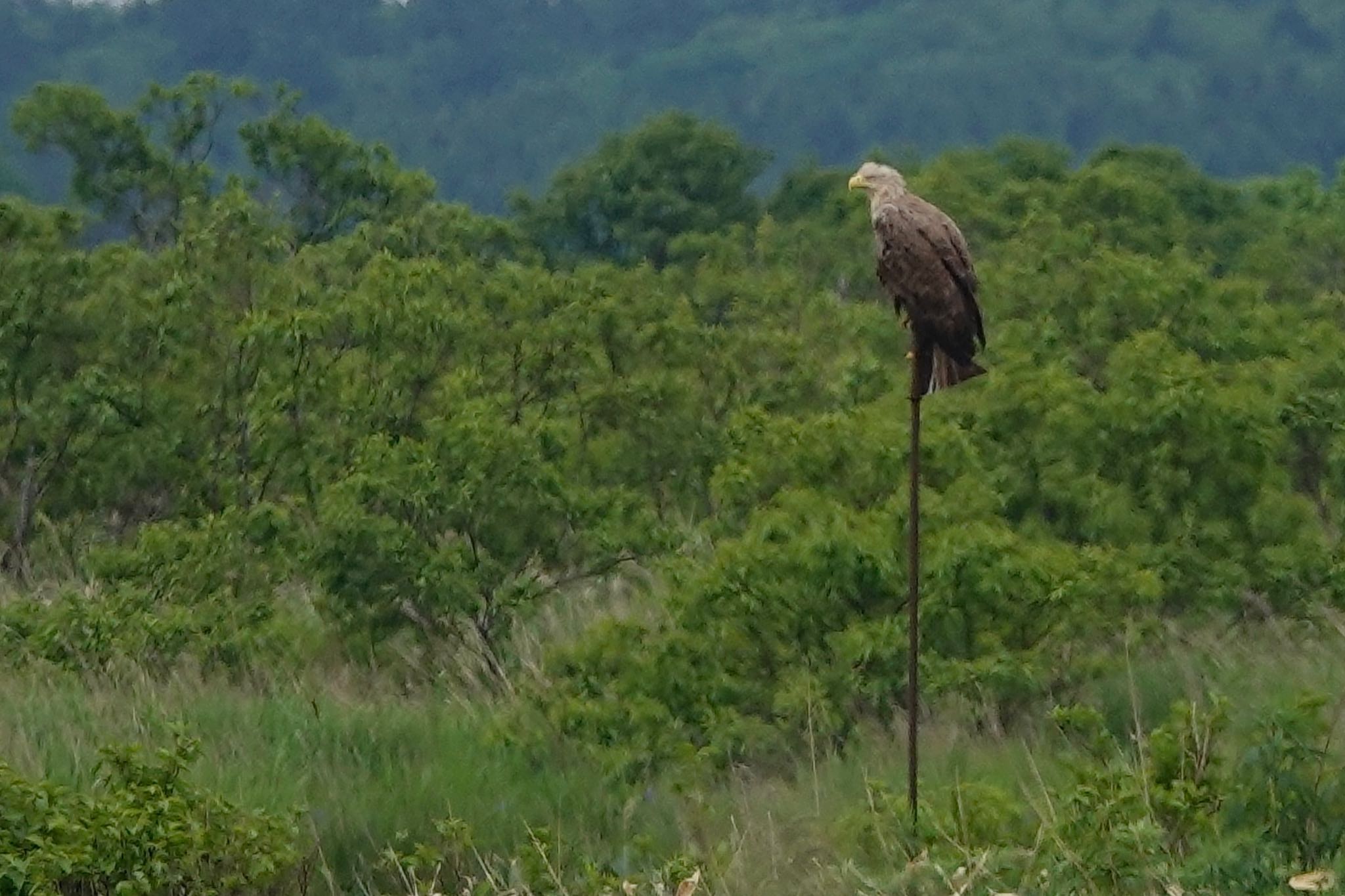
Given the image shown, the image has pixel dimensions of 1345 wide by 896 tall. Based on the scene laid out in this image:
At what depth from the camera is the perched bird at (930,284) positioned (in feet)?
20.4

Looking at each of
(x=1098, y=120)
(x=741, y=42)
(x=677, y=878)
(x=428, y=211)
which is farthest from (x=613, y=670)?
(x=741, y=42)

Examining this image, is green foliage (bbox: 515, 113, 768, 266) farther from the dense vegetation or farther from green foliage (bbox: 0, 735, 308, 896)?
green foliage (bbox: 0, 735, 308, 896)

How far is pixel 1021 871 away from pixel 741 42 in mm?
137080

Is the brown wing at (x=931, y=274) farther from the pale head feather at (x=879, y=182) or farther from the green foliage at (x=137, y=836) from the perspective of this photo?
the green foliage at (x=137, y=836)

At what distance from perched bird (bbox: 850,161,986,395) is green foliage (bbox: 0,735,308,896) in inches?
117

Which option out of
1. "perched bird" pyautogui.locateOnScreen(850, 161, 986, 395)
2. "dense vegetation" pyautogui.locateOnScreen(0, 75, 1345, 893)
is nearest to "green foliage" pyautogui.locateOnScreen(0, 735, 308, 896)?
"dense vegetation" pyautogui.locateOnScreen(0, 75, 1345, 893)

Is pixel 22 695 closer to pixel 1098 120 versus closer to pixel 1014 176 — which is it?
pixel 1014 176

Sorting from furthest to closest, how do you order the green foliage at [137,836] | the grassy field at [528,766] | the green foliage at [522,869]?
1. the grassy field at [528,766]
2. the green foliage at [137,836]
3. the green foliage at [522,869]

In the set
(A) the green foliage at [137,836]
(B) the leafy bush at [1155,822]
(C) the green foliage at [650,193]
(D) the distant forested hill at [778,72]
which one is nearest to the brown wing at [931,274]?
(B) the leafy bush at [1155,822]

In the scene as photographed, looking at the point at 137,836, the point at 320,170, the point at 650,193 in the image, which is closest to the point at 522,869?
the point at 137,836

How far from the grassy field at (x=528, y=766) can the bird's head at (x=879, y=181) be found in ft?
5.83

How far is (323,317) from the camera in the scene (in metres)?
13.3

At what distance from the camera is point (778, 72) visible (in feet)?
438

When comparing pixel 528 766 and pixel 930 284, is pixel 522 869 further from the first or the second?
pixel 930 284
